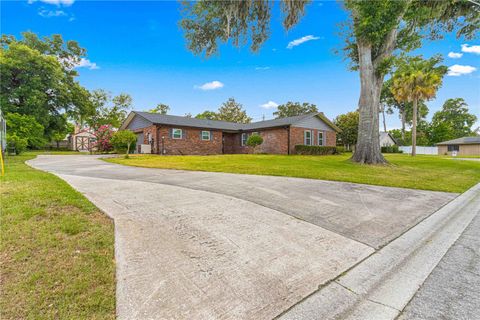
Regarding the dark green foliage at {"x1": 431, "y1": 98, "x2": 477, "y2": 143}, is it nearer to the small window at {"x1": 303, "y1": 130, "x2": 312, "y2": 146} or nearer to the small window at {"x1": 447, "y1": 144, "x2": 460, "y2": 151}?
the small window at {"x1": 447, "y1": 144, "x2": 460, "y2": 151}

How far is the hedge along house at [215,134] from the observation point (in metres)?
18.8

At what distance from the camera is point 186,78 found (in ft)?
63.2

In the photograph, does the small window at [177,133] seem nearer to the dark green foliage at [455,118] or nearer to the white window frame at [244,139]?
the white window frame at [244,139]

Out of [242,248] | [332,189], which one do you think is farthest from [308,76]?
[242,248]

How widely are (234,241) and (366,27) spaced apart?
11.5m

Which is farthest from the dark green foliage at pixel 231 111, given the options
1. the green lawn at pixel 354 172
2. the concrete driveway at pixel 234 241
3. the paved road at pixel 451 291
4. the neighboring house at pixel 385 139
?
the paved road at pixel 451 291

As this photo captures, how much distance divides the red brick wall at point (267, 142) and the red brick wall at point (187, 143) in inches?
73.7

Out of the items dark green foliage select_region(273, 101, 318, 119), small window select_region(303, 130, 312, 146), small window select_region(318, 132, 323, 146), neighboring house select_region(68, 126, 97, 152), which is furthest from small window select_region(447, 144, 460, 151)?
neighboring house select_region(68, 126, 97, 152)

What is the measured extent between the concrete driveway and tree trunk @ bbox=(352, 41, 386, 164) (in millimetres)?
7133

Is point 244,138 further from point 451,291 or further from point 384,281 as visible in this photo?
point 451,291

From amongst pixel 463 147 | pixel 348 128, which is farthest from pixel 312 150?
pixel 463 147

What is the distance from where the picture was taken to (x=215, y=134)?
2167cm

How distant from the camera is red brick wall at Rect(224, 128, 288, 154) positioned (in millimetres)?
19859

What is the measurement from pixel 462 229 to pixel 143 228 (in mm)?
4980
